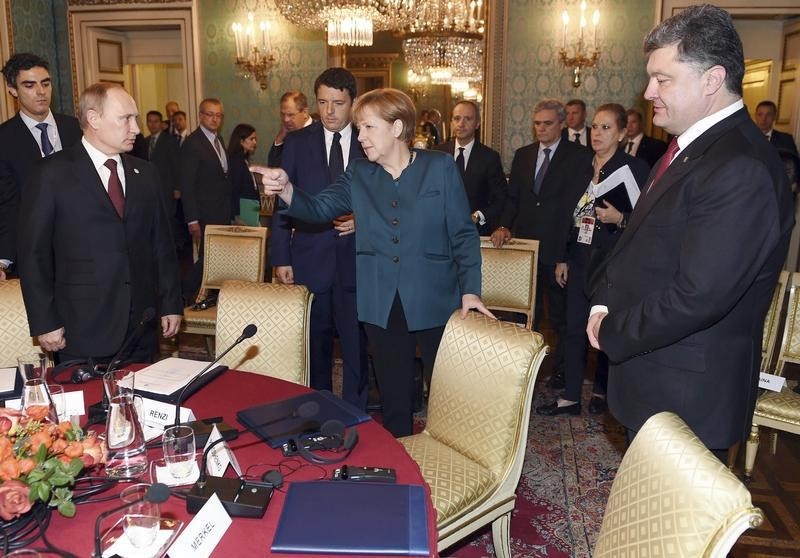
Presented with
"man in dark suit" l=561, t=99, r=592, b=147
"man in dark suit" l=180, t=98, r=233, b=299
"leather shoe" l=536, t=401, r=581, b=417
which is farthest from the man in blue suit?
"man in dark suit" l=561, t=99, r=592, b=147

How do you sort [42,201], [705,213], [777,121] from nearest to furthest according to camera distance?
[705,213]
[42,201]
[777,121]

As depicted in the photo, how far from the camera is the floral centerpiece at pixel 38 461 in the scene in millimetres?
1144

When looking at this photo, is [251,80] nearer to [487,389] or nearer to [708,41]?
[487,389]

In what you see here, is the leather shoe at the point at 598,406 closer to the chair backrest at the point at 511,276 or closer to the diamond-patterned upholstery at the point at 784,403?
the chair backrest at the point at 511,276

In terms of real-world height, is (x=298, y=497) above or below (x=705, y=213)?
below

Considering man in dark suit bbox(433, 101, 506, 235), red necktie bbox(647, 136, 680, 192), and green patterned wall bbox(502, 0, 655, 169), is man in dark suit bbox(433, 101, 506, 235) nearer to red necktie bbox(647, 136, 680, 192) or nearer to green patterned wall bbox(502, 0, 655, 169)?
green patterned wall bbox(502, 0, 655, 169)

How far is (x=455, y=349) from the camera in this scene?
2219 mm

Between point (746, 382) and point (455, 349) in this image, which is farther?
point (455, 349)

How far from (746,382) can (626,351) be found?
34cm

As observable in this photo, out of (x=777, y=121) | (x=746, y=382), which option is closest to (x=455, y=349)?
(x=746, y=382)

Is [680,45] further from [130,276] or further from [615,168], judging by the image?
[130,276]

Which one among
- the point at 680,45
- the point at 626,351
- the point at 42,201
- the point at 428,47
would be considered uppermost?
the point at 428,47

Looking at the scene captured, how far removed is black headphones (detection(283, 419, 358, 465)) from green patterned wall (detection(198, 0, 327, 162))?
234 inches

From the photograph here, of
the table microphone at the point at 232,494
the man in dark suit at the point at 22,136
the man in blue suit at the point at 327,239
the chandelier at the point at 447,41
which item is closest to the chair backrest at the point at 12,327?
the man in dark suit at the point at 22,136
